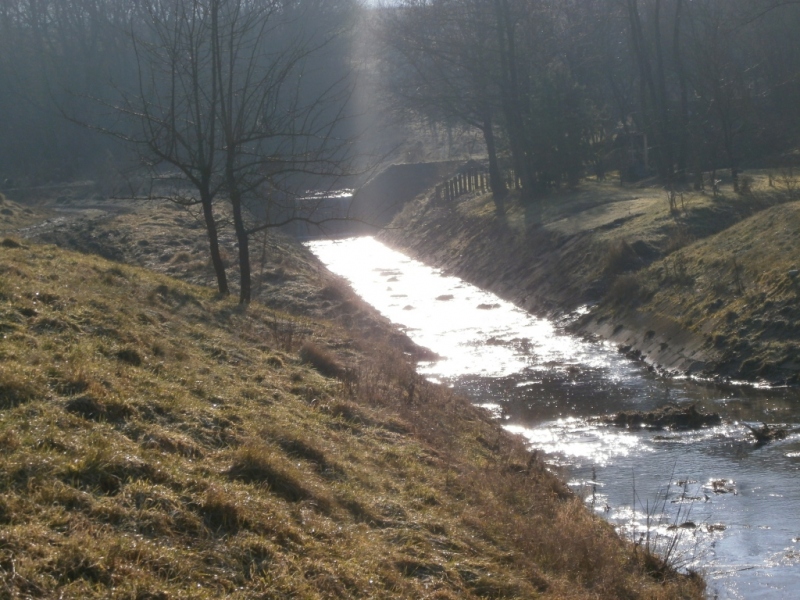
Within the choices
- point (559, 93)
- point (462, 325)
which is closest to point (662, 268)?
point (462, 325)

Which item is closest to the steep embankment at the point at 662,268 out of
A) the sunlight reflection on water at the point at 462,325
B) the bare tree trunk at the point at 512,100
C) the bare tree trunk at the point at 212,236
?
the sunlight reflection on water at the point at 462,325

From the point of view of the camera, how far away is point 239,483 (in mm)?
6730

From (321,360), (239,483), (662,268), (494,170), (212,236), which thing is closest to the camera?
(239,483)

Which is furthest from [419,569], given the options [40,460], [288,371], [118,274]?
[118,274]

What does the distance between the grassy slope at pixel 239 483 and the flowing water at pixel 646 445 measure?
86 centimetres

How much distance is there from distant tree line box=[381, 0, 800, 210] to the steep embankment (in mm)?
2278

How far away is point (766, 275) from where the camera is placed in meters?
18.2

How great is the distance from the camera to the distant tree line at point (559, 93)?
1415 inches

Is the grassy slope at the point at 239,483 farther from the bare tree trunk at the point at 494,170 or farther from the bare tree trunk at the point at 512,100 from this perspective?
the bare tree trunk at the point at 494,170

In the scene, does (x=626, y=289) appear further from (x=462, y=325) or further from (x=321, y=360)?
(x=321, y=360)

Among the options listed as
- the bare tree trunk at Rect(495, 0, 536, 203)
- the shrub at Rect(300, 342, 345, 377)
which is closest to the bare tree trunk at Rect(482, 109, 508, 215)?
the bare tree trunk at Rect(495, 0, 536, 203)

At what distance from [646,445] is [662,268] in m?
9.93

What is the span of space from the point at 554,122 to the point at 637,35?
Result: 7750 millimetres

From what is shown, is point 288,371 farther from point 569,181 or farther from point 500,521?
point 569,181
